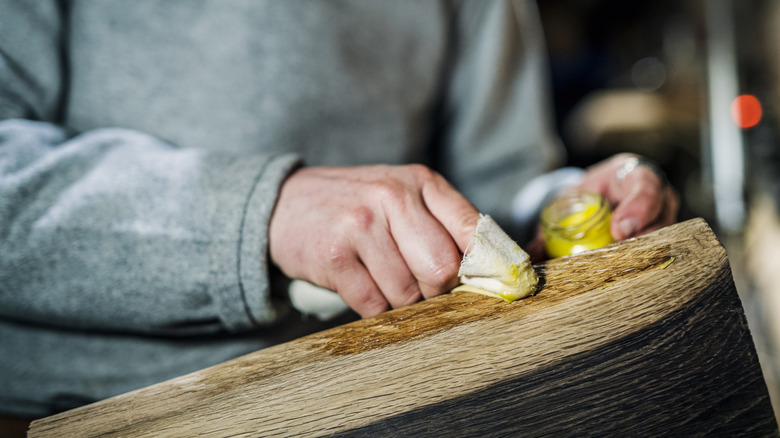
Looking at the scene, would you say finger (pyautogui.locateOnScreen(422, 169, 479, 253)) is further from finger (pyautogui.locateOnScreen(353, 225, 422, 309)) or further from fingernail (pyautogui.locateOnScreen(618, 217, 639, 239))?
fingernail (pyautogui.locateOnScreen(618, 217, 639, 239))

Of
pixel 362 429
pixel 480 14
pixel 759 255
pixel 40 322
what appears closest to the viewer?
pixel 362 429

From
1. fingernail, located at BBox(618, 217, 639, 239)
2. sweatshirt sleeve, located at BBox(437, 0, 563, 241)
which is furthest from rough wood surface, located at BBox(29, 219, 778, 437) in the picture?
sweatshirt sleeve, located at BBox(437, 0, 563, 241)

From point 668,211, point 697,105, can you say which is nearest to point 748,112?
point 697,105

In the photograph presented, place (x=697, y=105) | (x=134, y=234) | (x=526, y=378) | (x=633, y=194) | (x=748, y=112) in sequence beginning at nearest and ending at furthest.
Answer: (x=526, y=378), (x=134, y=234), (x=633, y=194), (x=748, y=112), (x=697, y=105)

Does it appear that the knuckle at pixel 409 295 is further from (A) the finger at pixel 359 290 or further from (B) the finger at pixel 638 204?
(B) the finger at pixel 638 204

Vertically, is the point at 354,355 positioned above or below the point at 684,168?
Result: above

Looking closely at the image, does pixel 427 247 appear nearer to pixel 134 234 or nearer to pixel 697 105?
pixel 134 234

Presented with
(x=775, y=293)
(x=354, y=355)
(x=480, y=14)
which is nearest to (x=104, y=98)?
(x=354, y=355)

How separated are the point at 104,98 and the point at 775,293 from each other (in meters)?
2.40

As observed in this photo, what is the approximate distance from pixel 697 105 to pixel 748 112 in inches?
15.7

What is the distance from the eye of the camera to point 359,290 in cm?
34

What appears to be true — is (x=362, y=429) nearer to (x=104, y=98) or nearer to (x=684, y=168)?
(x=104, y=98)

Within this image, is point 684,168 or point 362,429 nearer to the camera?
point 362,429

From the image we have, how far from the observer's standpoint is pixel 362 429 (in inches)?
10.7
